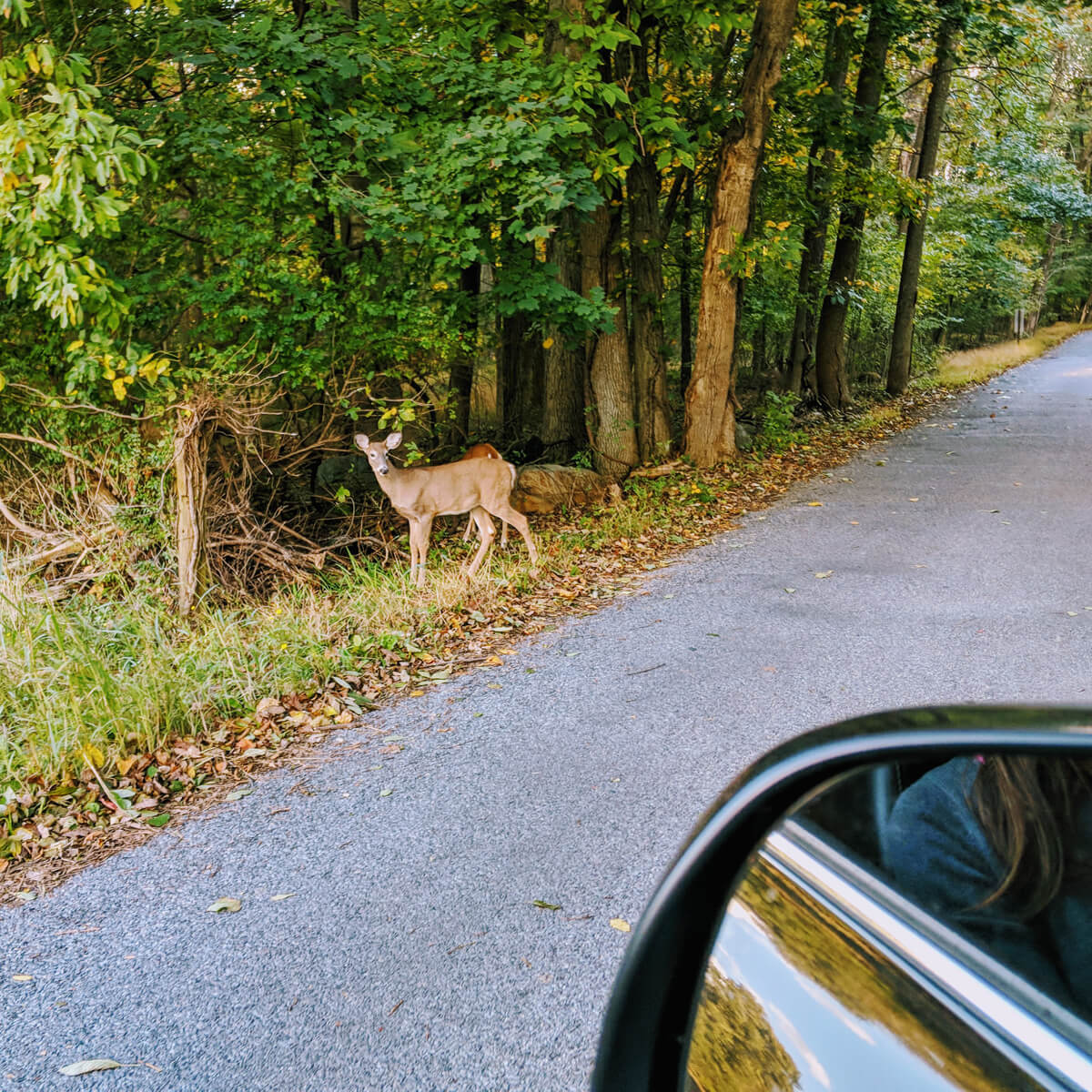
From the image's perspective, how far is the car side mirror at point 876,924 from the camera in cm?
94

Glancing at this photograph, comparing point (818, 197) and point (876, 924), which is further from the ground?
point (818, 197)

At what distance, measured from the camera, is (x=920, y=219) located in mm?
18031

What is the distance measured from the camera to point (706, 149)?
45.3 ft

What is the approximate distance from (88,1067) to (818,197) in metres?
16.1

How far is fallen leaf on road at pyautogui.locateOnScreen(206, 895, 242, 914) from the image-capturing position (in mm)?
3490

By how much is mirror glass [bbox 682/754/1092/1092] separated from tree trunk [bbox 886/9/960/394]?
18164 mm

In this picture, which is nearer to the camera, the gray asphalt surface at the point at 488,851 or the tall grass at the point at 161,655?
the gray asphalt surface at the point at 488,851

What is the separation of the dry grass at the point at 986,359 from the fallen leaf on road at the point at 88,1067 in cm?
A: 2578

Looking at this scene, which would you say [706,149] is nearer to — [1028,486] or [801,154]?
[801,154]

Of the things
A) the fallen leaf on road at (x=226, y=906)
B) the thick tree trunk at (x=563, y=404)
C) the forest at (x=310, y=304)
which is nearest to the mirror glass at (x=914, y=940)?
the fallen leaf on road at (x=226, y=906)

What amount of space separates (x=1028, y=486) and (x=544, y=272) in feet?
20.9

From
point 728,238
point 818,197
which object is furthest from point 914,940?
point 818,197

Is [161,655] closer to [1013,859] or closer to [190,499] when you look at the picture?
[190,499]

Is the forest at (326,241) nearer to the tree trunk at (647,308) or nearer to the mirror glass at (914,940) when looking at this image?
the tree trunk at (647,308)
